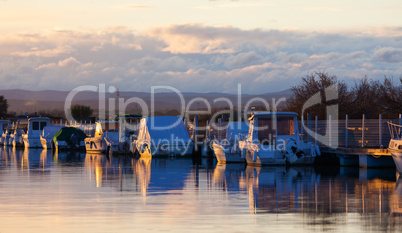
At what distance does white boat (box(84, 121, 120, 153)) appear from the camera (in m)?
56.5

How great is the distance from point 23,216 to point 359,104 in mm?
50819

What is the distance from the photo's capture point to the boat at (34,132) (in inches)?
3017

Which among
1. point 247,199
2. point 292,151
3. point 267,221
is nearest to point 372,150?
point 292,151

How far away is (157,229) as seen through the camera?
575 inches

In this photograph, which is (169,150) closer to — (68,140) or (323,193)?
(68,140)

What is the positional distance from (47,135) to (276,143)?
40933 mm

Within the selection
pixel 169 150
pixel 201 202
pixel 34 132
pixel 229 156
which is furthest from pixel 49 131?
pixel 201 202

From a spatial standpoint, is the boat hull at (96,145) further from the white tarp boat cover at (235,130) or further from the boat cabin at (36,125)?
the boat cabin at (36,125)

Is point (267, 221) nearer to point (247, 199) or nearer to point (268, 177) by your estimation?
point (247, 199)

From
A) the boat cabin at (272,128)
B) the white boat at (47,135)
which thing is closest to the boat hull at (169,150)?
the boat cabin at (272,128)

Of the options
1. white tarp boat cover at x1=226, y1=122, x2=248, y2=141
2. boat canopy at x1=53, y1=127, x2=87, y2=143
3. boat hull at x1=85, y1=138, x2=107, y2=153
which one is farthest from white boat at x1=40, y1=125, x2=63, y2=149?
white tarp boat cover at x1=226, y1=122, x2=248, y2=141

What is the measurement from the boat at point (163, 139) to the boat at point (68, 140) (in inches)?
670

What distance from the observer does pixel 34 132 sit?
7694 cm

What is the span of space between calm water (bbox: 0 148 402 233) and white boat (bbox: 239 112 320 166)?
4736 mm
